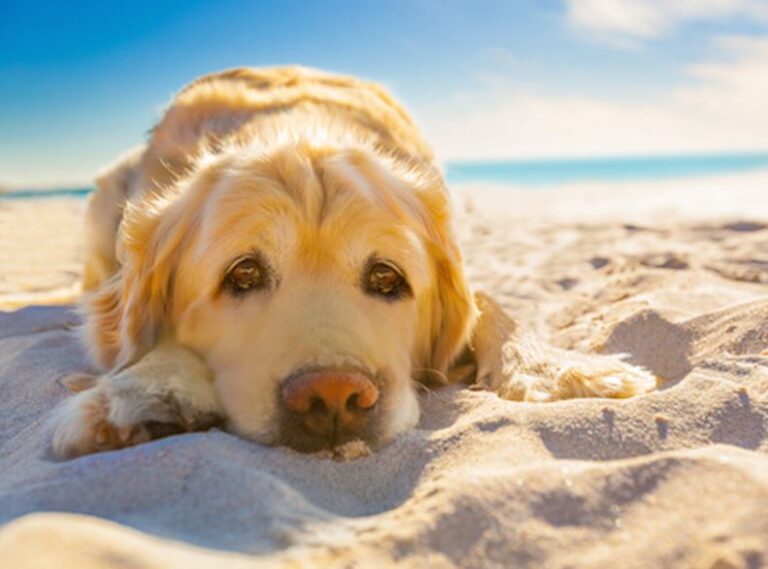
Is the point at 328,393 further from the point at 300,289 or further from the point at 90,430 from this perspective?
the point at 90,430

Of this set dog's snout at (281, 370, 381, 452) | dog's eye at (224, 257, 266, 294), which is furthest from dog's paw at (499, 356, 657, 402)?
dog's eye at (224, 257, 266, 294)

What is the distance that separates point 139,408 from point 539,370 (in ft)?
5.12

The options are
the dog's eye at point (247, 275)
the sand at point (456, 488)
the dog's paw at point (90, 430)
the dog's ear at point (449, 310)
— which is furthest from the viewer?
the dog's ear at point (449, 310)

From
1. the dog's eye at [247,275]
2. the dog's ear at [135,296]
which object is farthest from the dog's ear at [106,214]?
the dog's eye at [247,275]

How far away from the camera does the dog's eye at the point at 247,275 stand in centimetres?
288

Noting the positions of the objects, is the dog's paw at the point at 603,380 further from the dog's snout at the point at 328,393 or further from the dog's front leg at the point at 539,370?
the dog's snout at the point at 328,393

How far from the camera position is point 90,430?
2391 millimetres

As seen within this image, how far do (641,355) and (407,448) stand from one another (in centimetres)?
170

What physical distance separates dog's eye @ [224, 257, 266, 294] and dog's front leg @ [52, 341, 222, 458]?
0.31m

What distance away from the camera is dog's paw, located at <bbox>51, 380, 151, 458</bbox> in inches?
92.4

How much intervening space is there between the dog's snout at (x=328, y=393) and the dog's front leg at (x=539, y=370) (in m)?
0.89

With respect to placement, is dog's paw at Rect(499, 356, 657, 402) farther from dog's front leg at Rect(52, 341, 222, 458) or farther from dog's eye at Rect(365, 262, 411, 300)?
dog's front leg at Rect(52, 341, 222, 458)

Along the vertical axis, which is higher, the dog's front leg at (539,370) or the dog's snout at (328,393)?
the dog's snout at (328,393)

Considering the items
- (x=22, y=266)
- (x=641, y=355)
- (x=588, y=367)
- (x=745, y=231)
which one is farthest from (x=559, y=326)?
(x=22, y=266)
